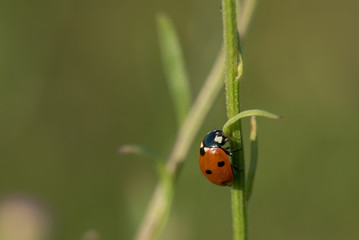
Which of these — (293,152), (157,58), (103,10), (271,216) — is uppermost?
(157,58)

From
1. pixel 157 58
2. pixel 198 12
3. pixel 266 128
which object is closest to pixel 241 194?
pixel 198 12

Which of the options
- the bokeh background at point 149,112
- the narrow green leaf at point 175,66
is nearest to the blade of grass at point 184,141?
the narrow green leaf at point 175,66

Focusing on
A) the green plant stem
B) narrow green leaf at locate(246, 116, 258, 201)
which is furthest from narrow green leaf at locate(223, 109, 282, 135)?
narrow green leaf at locate(246, 116, 258, 201)

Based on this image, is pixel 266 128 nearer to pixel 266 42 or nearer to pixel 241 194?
pixel 266 42

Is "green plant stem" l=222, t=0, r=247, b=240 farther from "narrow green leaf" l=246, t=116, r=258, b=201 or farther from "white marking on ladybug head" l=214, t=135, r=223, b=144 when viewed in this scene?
"white marking on ladybug head" l=214, t=135, r=223, b=144

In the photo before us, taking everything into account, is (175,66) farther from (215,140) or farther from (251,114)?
(251,114)

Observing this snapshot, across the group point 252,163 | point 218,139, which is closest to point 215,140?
point 218,139
